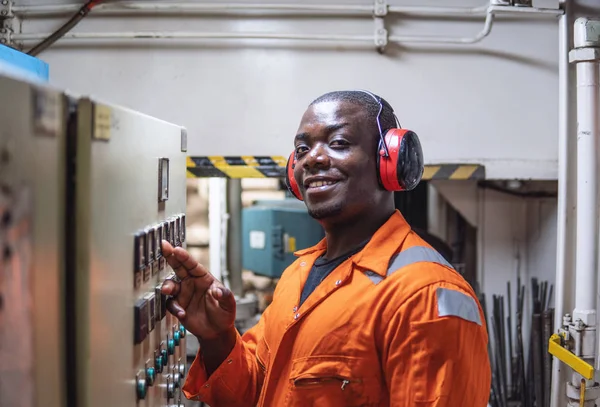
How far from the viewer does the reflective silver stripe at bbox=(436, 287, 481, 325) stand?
1.30 metres

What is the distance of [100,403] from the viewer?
0.99 meters

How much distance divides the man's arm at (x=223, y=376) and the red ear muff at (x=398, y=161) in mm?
641

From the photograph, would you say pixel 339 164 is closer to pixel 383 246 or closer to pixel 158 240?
pixel 383 246

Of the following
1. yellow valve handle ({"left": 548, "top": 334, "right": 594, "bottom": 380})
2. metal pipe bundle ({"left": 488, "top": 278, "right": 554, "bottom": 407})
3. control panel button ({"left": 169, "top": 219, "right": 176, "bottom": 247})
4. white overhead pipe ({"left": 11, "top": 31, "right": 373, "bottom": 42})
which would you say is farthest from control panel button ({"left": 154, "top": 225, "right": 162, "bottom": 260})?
metal pipe bundle ({"left": 488, "top": 278, "right": 554, "bottom": 407})

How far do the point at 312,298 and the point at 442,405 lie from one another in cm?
44

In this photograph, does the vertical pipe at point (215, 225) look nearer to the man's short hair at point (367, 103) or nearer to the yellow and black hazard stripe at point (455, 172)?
the yellow and black hazard stripe at point (455, 172)

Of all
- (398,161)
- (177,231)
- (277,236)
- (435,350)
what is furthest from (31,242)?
(277,236)

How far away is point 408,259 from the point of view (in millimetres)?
1474

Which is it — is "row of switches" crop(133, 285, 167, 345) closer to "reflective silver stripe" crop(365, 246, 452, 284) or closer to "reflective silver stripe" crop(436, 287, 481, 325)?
"reflective silver stripe" crop(365, 246, 452, 284)

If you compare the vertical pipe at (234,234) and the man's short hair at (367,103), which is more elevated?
the man's short hair at (367,103)

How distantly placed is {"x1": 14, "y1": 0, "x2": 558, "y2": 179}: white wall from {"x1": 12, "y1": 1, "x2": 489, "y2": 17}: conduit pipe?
4cm

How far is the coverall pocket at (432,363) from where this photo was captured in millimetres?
1280

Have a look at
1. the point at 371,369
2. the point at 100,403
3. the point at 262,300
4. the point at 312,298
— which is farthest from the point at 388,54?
the point at 262,300

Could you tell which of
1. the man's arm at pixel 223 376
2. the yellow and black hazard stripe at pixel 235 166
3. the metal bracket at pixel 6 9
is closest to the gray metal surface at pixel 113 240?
the man's arm at pixel 223 376
